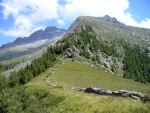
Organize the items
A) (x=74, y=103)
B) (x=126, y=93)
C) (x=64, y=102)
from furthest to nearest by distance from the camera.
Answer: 1. (x=64, y=102)
2. (x=74, y=103)
3. (x=126, y=93)

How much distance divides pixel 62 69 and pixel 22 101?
150 feet

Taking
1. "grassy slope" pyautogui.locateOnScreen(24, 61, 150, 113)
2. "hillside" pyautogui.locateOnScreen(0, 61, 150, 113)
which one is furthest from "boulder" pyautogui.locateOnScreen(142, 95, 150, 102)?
"grassy slope" pyautogui.locateOnScreen(24, 61, 150, 113)

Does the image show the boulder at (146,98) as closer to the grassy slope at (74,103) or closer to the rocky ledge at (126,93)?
the rocky ledge at (126,93)

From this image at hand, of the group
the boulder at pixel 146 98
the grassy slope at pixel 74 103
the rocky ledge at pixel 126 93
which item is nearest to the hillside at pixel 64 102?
the grassy slope at pixel 74 103

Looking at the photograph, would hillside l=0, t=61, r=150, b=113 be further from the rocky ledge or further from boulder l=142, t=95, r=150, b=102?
the rocky ledge

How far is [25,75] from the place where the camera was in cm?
9956

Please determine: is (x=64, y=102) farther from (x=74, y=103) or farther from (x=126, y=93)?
(x=126, y=93)

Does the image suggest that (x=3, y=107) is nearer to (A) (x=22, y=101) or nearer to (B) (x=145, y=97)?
(A) (x=22, y=101)

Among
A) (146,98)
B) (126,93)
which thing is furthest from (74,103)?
(146,98)

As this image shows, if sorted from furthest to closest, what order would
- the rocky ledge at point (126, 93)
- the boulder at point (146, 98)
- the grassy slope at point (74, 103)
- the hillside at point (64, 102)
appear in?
1. the rocky ledge at point (126, 93)
2. the boulder at point (146, 98)
3. the hillside at point (64, 102)
4. the grassy slope at point (74, 103)

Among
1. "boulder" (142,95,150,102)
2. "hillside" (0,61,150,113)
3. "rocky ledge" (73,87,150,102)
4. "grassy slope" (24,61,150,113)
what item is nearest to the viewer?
"grassy slope" (24,61,150,113)

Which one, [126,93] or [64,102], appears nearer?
[126,93]

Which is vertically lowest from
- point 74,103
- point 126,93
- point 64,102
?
point 64,102

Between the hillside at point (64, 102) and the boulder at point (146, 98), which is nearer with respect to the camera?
the hillside at point (64, 102)
